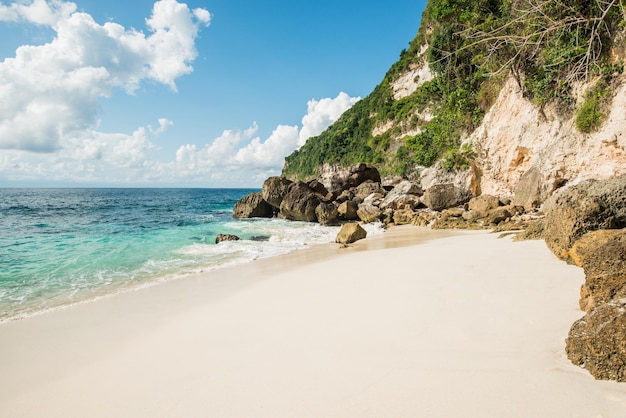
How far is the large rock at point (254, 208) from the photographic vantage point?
89.8 ft

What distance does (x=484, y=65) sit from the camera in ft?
17.1

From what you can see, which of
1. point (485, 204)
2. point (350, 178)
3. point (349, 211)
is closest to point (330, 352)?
point (485, 204)

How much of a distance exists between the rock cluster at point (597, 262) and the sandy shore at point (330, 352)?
18cm

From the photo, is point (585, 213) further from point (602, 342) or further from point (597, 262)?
point (602, 342)

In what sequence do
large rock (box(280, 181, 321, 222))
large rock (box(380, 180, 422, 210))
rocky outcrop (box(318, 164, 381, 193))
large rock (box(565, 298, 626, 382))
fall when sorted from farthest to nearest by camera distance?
rocky outcrop (box(318, 164, 381, 193)) → large rock (box(280, 181, 321, 222)) → large rock (box(380, 180, 422, 210)) → large rock (box(565, 298, 626, 382))

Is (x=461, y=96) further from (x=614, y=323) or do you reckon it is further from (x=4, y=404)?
(x=4, y=404)

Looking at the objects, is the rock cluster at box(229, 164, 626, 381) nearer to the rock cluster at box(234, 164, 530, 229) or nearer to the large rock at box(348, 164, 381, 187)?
the rock cluster at box(234, 164, 530, 229)

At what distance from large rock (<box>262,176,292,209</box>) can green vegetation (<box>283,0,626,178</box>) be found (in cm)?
1246

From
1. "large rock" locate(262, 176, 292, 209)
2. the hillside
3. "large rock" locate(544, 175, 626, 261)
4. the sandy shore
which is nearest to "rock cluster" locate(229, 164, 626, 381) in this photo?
"large rock" locate(544, 175, 626, 261)

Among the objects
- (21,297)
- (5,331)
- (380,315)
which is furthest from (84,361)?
(21,297)

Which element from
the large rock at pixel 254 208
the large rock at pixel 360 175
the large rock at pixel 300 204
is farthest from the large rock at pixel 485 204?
the large rock at pixel 360 175

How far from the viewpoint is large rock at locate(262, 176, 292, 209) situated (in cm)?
2494

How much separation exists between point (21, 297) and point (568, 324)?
9.96 metres

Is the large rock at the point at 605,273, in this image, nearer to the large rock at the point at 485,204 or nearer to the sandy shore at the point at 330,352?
the sandy shore at the point at 330,352
